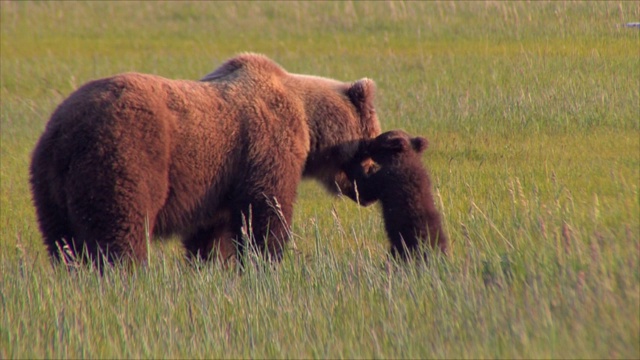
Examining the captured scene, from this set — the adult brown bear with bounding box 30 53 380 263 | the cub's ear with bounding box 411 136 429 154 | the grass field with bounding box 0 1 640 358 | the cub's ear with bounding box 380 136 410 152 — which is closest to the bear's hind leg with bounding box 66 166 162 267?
the adult brown bear with bounding box 30 53 380 263

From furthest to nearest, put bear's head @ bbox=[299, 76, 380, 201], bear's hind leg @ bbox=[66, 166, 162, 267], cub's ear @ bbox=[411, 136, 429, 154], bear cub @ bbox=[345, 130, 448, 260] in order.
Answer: bear's head @ bbox=[299, 76, 380, 201] → cub's ear @ bbox=[411, 136, 429, 154] → bear cub @ bbox=[345, 130, 448, 260] → bear's hind leg @ bbox=[66, 166, 162, 267]

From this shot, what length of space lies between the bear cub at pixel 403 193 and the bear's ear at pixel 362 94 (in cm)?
46

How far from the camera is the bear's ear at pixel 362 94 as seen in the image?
7.69 m

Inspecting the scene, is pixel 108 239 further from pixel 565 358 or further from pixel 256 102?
pixel 565 358

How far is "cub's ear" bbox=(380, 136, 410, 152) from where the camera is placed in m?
7.03

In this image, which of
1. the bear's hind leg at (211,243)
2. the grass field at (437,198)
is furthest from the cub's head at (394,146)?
the bear's hind leg at (211,243)

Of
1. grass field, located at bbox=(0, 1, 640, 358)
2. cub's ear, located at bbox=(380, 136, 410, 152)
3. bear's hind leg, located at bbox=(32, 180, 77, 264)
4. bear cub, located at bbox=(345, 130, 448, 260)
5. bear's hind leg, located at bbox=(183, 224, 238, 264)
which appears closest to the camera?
grass field, located at bbox=(0, 1, 640, 358)

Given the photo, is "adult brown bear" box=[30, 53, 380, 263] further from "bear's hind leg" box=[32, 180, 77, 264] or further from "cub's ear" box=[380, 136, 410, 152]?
"cub's ear" box=[380, 136, 410, 152]

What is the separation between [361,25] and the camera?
1962 centimetres

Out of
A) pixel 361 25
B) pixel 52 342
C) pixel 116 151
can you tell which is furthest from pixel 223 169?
pixel 361 25

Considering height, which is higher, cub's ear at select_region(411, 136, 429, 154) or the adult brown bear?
the adult brown bear

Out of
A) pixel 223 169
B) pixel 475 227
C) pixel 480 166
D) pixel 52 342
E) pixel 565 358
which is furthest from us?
pixel 480 166

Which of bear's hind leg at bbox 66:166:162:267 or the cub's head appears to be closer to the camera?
bear's hind leg at bbox 66:166:162:267

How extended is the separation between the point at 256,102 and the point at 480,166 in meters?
3.45
